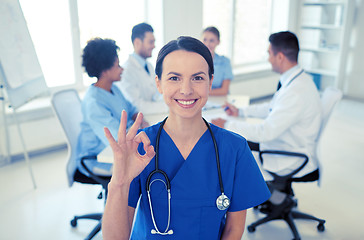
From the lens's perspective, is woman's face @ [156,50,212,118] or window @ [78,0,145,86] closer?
woman's face @ [156,50,212,118]

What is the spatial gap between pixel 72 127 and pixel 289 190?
147 centimetres

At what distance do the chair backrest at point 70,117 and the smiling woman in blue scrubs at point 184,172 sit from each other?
1.10 metres

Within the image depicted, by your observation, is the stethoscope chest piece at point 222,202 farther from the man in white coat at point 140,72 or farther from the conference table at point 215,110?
the man in white coat at point 140,72

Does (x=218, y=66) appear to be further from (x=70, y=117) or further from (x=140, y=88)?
(x=70, y=117)

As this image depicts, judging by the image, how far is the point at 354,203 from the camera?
2.77 m

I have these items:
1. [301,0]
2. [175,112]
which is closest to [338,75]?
[301,0]

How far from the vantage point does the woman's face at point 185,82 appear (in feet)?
3.57

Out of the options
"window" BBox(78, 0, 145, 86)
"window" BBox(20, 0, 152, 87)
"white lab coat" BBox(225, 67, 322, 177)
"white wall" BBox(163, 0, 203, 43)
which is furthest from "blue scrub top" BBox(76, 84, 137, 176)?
"white wall" BBox(163, 0, 203, 43)

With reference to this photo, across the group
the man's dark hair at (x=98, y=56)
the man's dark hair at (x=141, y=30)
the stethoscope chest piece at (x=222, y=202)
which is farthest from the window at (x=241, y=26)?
the stethoscope chest piece at (x=222, y=202)

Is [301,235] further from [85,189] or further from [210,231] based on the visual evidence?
[85,189]

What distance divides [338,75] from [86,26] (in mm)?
3819

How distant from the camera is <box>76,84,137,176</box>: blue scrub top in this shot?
208 centimetres

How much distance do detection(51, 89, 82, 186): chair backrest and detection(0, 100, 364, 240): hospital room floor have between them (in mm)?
540

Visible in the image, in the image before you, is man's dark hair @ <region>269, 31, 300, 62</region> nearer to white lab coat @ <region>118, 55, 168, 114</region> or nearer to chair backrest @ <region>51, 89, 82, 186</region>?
white lab coat @ <region>118, 55, 168, 114</region>
